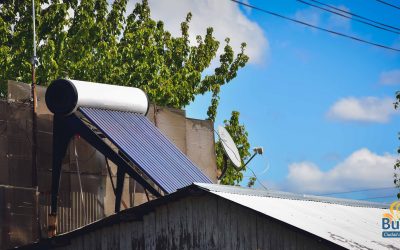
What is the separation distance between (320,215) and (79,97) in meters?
8.30

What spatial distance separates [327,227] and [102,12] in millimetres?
28413

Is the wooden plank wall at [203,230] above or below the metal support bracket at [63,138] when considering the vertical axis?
below

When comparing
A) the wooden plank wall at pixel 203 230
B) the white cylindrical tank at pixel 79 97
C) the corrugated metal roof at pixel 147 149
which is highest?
the white cylindrical tank at pixel 79 97

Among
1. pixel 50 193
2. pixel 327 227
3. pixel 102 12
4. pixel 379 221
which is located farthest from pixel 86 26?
pixel 327 227

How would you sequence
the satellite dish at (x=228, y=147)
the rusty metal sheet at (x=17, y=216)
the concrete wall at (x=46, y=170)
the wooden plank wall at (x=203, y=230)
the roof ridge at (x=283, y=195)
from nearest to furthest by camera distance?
the wooden plank wall at (x=203, y=230)
the roof ridge at (x=283, y=195)
the rusty metal sheet at (x=17, y=216)
the concrete wall at (x=46, y=170)
the satellite dish at (x=228, y=147)

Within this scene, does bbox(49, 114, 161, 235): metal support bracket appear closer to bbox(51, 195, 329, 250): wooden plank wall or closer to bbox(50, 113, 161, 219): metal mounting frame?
bbox(50, 113, 161, 219): metal mounting frame

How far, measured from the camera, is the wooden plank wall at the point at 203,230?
2122 cm

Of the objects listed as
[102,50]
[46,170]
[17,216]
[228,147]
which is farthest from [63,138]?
[102,50]

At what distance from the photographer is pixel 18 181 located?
27.8m

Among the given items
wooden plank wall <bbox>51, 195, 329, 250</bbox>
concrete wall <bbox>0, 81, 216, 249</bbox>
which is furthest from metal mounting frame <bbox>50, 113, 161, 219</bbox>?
wooden plank wall <bbox>51, 195, 329, 250</bbox>

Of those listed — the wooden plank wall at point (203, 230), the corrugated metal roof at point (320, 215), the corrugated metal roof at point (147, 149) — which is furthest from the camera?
the corrugated metal roof at point (147, 149)

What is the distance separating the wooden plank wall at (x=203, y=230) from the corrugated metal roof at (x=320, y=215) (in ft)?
0.96

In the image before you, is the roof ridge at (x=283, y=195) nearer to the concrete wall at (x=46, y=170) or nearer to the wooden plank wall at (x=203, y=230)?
the wooden plank wall at (x=203, y=230)

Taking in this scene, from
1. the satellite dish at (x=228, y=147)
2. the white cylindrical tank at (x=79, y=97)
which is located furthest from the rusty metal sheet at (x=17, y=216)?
the satellite dish at (x=228, y=147)
